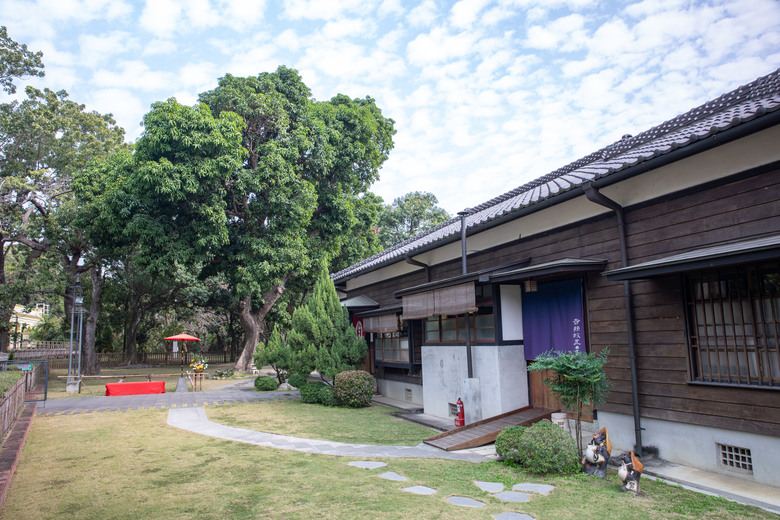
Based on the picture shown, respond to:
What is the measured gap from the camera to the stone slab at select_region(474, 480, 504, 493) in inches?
227

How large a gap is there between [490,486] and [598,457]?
157 cm

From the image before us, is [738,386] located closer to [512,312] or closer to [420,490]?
[512,312]

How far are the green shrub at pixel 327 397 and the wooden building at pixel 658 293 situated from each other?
3.92 m

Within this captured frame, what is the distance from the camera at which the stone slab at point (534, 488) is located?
5648 millimetres

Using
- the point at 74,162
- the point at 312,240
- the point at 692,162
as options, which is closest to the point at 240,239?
the point at 312,240

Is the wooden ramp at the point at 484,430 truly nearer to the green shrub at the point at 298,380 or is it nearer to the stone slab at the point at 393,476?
the stone slab at the point at 393,476

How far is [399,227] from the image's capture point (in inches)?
1531

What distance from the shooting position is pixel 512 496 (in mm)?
5516

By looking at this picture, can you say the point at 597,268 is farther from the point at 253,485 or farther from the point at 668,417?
the point at 253,485

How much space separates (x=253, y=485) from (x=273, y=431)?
416 centimetres

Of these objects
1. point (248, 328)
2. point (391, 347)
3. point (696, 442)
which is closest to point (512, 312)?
point (696, 442)

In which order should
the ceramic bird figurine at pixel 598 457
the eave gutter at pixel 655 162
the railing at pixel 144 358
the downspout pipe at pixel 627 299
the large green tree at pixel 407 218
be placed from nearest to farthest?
the eave gutter at pixel 655 162, the ceramic bird figurine at pixel 598 457, the downspout pipe at pixel 627 299, the railing at pixel 144 358, the large green tree at pixel 407 218

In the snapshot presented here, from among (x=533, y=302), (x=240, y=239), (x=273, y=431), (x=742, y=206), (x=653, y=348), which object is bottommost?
(x=273, y=431)

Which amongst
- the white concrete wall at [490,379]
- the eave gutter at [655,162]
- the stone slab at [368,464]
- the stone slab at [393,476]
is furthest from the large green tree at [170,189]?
the stone slab at [393,476]
